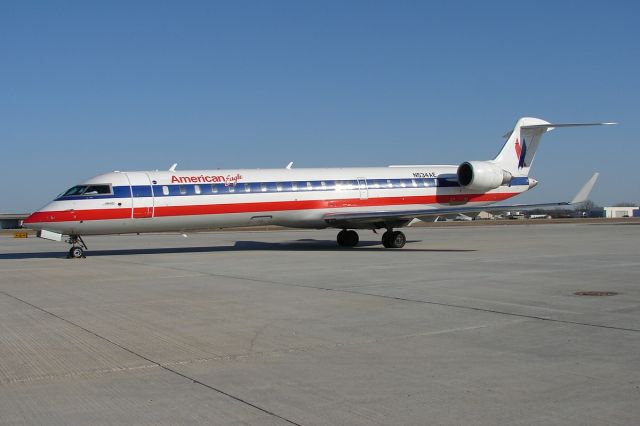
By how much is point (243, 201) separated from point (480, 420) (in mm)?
17954

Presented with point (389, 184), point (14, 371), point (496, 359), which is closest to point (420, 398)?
point (496, 359)

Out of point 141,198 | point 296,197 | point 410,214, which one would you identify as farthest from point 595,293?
point 141,198

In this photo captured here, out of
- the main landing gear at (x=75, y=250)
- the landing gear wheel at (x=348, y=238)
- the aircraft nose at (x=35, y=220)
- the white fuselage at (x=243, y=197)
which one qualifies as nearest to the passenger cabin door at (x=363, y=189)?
the white fuselage at (x=243, y=197)

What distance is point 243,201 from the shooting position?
2194 centimetres

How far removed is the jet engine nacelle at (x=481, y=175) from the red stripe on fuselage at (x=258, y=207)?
0.80m

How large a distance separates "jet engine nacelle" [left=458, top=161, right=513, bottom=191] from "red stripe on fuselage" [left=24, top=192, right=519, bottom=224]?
0.80m

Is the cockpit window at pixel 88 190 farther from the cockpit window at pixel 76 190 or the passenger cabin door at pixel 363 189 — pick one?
the passenger cabin door at pixel 363 189

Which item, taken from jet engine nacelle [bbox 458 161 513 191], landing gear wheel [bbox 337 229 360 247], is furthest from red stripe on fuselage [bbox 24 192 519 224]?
landing gear wheel [bbox 337 229 360 247]

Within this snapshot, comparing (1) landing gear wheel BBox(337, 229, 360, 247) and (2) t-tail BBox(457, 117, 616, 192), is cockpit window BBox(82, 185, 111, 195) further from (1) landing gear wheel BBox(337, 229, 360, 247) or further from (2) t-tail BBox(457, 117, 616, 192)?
(2) t-tail BBox(457, 117, 616, 192)

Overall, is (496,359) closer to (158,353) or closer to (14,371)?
A: (158,353)

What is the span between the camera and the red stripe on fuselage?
756 inches

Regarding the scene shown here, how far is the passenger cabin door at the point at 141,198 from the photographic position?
20.2m

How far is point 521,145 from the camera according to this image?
27.4 metres

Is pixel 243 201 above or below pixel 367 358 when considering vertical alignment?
above
